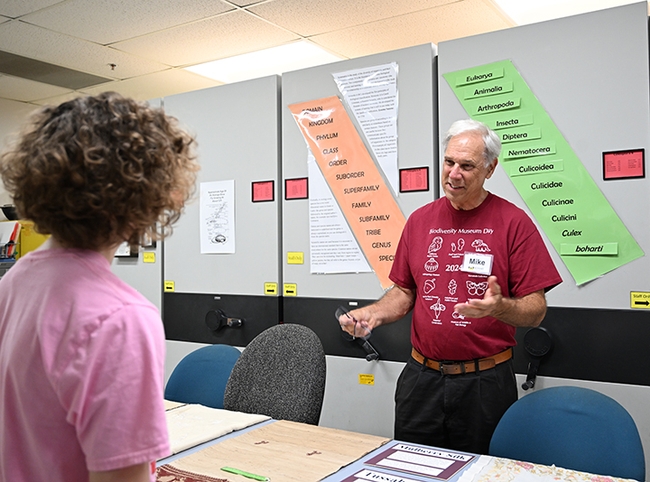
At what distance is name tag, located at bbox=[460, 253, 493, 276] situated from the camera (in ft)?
6.47

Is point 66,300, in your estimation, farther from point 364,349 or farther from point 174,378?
point 364,349

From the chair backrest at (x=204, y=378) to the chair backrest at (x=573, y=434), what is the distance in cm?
Result: 114

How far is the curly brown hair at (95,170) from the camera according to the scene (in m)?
0.70

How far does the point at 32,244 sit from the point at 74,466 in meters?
4.34

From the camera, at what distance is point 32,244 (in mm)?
4562

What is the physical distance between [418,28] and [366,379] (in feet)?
8.36

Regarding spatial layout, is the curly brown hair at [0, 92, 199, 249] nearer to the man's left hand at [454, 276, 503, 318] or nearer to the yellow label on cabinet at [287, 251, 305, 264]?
the man's left hand at [454, 276, 503, 318]

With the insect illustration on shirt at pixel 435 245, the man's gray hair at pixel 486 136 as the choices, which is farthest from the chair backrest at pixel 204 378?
the man's gray hair at pixel 486 136

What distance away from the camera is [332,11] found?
3674 mm

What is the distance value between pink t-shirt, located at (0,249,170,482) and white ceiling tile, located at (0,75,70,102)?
16.5 feet

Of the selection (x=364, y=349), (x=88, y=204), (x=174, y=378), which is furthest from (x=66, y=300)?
(x=364, y=349)

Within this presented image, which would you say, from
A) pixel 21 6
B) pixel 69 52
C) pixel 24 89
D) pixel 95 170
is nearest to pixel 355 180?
pixel 95 170

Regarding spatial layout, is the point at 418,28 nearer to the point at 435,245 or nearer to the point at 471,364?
the point at 435,245

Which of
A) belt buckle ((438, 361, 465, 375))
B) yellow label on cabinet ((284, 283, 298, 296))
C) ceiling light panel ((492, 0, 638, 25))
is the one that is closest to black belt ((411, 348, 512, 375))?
belt buckle ((438, 361, 465, 375))
